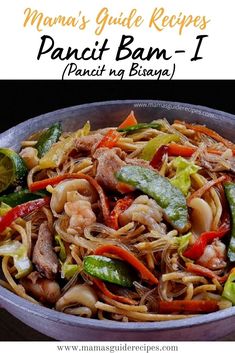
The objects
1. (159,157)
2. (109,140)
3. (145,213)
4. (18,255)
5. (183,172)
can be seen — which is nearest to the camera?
(145,213)

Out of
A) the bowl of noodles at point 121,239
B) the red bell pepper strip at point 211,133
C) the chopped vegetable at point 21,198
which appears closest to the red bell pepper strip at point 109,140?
the bowl of noodles at point 121,239

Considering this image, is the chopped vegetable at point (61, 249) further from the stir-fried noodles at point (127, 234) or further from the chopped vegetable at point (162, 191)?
the chopped vegetable at point (162, 191)

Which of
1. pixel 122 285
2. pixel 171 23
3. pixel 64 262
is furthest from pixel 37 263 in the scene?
pixel 171 23

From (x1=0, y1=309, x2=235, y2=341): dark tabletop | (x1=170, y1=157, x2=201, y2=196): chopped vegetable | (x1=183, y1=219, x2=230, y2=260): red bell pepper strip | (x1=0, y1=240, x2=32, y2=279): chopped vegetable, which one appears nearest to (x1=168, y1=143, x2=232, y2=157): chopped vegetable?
(x1=170, y1=157, x2=201, y2=196): chopped vegetable

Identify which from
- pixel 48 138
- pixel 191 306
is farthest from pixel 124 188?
pixel 48 138

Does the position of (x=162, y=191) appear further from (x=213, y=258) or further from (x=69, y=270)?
(x=69, y=270)
